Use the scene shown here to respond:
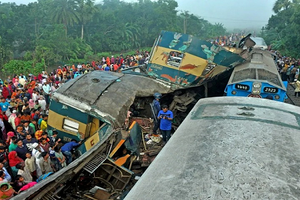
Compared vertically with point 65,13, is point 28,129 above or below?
below

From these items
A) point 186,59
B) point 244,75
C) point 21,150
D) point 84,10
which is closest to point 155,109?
point 186,59

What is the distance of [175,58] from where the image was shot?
414 inches

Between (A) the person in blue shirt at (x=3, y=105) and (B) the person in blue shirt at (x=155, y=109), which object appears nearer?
(B) the person in blue shirt at (x=155, y=109)

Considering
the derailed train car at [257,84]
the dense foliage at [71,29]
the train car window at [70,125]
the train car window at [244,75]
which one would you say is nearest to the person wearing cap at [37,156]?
the train car window at [70,125]

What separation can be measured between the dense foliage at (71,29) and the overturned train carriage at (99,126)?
15596 millimetres

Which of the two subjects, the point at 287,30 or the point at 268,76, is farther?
A: the point at 287,30

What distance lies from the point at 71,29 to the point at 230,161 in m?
39.7

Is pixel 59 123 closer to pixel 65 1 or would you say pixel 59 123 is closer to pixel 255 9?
pixel 65 1

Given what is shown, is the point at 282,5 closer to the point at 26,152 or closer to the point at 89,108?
the point at 89,108

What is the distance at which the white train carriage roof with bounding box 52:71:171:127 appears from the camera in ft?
25.6

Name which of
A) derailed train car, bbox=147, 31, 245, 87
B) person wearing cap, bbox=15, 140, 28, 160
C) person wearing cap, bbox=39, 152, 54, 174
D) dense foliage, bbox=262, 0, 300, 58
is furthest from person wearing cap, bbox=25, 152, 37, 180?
dense foliage, bbox=262, 0, 300, 58

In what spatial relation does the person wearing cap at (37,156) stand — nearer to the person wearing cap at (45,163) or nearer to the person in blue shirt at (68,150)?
the person wearing cap at (45,163)

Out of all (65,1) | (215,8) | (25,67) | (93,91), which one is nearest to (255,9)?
(215,8)

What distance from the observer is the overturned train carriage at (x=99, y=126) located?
5.84 metres
